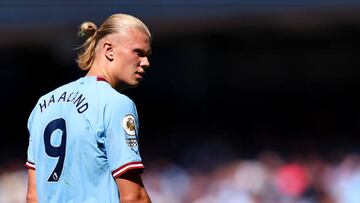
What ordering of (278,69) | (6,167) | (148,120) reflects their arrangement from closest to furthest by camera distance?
(6,167) < (148,120) < (278,69)

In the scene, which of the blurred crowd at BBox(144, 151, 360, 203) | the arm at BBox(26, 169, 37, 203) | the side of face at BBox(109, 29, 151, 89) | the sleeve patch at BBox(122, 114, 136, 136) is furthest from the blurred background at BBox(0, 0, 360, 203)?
the sleeve patch at BBox(122, 114, 136, 136)

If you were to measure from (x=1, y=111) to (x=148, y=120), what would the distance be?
Result: 72.8 inches

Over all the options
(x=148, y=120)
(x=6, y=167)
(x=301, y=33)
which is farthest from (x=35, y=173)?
(x=301, y=33)

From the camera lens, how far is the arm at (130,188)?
321 centimetres

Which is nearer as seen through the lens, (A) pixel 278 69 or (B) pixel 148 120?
(B) pixel 148 120

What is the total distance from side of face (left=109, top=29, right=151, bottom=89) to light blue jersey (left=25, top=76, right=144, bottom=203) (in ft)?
0.28

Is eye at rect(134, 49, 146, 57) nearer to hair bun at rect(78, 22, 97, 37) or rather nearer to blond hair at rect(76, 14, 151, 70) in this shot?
blond hair at rect(76, 14, 151, 70)

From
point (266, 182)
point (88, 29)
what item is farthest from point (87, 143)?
point (266, 182)

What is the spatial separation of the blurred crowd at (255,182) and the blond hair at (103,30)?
5.25 metres

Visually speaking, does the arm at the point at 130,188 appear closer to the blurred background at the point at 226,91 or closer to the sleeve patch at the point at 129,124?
the sleeve patch at the point at 129,124

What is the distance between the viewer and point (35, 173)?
3500mm

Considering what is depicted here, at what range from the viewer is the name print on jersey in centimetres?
327

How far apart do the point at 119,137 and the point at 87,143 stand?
121 millimetres

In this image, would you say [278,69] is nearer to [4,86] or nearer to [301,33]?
[301,33]
